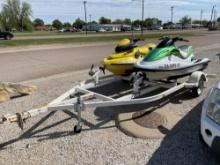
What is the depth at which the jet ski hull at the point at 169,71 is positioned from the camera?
5246 millimetres

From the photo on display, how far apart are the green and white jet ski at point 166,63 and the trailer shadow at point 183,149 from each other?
130 cm

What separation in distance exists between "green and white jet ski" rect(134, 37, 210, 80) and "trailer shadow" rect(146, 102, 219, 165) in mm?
1298

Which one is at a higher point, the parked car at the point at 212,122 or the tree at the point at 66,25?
the tree at the point at 66,25

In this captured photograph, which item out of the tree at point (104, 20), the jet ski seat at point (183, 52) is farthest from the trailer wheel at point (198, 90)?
the tree at point (104, 20)

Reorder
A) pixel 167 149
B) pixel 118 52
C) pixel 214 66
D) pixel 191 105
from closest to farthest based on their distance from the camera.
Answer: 1. pixel 167 149
2. pixel 191 105
3. pixel 118 52
4. pixel 214 66

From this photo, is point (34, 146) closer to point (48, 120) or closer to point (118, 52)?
point (48, 120)

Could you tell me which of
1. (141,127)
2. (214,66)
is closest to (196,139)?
(141,127)

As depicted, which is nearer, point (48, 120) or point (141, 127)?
point (141, 127)

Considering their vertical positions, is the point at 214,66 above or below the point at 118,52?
below

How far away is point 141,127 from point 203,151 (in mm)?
1071

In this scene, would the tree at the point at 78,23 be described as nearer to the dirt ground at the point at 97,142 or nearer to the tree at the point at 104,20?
the tree at the point at 104,20

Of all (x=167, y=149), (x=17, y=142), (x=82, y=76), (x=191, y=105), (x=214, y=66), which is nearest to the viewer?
(x=167, y=149)

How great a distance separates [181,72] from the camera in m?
5.82

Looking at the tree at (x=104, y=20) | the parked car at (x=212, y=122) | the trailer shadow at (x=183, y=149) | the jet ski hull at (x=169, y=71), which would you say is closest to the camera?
the parked car at (x=212, y=122)
